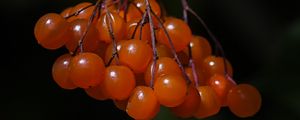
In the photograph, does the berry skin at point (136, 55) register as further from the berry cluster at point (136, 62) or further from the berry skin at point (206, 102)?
the berry skin at point (206, 102)

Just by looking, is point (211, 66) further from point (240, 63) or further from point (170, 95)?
point (240, 63)

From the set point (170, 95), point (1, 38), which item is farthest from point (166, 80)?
point (1, 38)

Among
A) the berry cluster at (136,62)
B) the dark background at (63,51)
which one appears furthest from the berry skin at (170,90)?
the dark background at (63,51)

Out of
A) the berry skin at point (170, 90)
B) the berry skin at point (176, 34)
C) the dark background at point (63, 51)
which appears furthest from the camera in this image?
the dark background at point (63, 51)

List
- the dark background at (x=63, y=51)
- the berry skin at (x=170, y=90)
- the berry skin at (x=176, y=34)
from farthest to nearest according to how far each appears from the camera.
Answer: the dark background at (x=63, y=51) → the berry skin at (x=176, y=34) → the berry skin at (x=170, y=90)

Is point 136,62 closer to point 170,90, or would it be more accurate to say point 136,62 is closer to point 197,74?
point 170,90

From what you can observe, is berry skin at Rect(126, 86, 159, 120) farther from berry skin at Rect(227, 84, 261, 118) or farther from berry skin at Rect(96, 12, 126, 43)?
berry skin at Rect(227, 84, 261, 118)

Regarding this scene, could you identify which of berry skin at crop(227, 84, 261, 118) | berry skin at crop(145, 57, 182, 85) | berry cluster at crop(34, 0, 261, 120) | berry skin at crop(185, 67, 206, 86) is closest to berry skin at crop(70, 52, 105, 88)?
berry cluster at crop(34, 0, 261, 120)

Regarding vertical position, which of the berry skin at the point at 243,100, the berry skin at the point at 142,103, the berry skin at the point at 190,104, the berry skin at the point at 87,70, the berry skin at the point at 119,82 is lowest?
the berry skin at the point at 243,100
